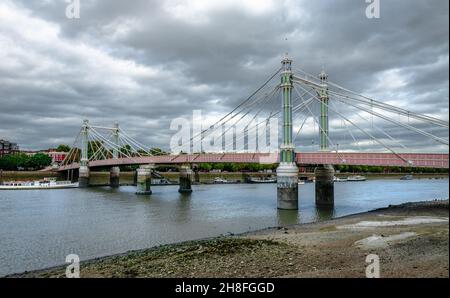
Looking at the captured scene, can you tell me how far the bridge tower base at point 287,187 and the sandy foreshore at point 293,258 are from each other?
18.4m

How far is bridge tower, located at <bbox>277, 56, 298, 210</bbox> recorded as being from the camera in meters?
38.8

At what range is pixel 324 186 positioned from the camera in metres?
45.0

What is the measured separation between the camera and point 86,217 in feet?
114

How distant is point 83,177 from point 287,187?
2426 inches

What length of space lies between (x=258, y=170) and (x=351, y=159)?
332 ft

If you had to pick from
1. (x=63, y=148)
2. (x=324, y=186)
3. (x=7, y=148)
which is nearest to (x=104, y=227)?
(x=324, y=186)

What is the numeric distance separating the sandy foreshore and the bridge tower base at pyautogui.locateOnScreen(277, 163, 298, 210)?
60.5 feet

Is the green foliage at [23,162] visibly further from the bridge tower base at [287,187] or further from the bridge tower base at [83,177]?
the bridge tower base at [287,187]

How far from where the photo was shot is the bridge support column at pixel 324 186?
44500 millimetres

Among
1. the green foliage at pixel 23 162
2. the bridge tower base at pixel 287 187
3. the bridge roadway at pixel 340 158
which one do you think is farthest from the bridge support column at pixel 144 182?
the green foliage at pixel 23 162

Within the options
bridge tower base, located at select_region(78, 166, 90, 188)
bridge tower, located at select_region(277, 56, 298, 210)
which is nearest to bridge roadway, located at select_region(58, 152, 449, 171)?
bridge tower, located at select_region(277, 56, 298, 210)

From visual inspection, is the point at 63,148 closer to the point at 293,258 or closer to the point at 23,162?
the point at 23,162
